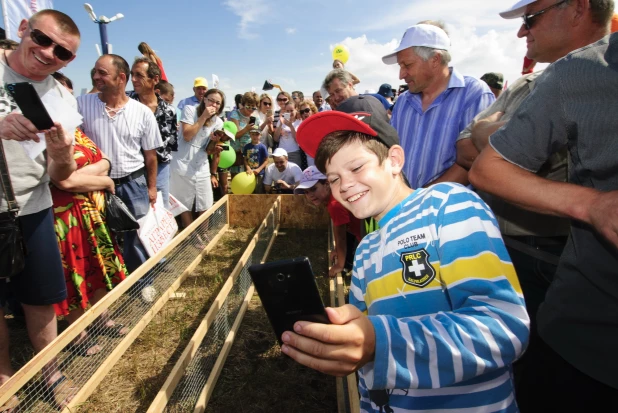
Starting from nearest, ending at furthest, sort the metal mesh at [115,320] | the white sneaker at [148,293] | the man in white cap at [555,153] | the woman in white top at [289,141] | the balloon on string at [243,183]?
the man in white cap at [555,153]
the metal mesh at [115,320]
the white sneaker at [148,293]
the balloon on string at [243,183]
the woman in white top at [289,141]

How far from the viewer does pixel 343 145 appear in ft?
4.12

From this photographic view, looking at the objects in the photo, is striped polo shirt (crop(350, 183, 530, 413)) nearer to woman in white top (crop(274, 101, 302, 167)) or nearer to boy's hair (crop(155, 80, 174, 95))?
boy's hair (crop(155, 80, 174, 95))

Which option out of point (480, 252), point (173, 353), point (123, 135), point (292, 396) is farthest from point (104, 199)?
point (480, 252)

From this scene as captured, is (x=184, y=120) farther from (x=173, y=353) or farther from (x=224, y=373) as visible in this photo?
(x=224, y=373)

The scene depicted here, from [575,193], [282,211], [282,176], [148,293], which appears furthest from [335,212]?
[282,176]

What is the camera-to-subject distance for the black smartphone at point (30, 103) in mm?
1639

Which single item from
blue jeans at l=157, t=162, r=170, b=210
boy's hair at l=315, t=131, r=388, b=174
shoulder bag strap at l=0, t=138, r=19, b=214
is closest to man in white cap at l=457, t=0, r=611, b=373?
boy's hair at l=315, t=131, r=388, b=174

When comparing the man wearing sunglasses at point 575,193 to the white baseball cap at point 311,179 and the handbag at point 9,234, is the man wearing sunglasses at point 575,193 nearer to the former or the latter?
the handbag at point 9,234

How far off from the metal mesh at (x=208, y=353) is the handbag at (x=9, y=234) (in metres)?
1.15

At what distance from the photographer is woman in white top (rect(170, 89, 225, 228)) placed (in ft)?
15.6

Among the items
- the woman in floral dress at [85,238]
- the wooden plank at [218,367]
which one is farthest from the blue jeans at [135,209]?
the wooden plank at [218,367]

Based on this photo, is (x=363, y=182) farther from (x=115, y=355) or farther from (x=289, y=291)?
(x=115, y=355)

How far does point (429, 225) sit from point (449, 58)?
6.90 ft

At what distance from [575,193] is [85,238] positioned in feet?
9.83
